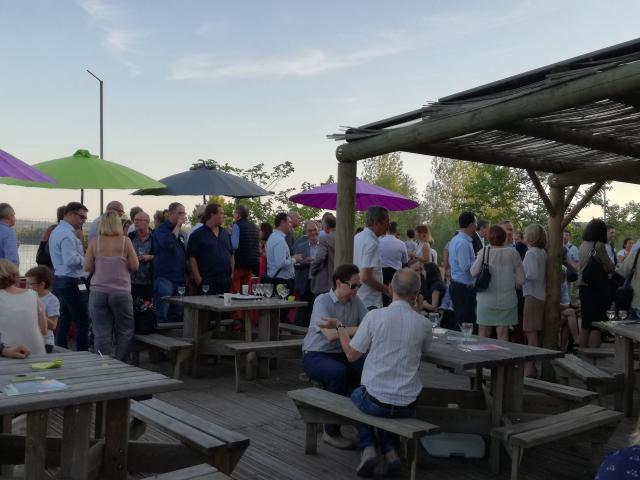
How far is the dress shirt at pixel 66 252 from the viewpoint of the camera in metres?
5.88

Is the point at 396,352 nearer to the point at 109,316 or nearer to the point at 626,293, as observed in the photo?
the point at 109,316

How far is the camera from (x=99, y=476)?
132 inches

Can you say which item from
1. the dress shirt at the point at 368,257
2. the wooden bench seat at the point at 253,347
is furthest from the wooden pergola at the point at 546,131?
the wooden bench seat at the point at 253,347

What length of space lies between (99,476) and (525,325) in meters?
4.32

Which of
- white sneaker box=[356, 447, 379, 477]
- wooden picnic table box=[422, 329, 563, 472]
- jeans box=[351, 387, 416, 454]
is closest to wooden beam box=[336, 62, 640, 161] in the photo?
wooden picnic table box=[422, 329, 563, 472]

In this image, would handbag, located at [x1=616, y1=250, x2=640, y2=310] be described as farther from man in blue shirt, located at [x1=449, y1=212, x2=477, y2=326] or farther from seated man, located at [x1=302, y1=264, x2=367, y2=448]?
seated man, located at [x1=302, y1=264, x2=367, y2=448]

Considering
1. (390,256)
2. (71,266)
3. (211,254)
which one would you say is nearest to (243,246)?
(211,254)

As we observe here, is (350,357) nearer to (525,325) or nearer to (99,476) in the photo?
(99,476)

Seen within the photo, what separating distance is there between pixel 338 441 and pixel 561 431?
1.40 m

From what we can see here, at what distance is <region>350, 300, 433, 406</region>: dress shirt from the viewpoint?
346 centimetres

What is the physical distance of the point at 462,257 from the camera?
6656mm

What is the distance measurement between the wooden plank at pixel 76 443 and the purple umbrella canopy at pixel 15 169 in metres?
2.28

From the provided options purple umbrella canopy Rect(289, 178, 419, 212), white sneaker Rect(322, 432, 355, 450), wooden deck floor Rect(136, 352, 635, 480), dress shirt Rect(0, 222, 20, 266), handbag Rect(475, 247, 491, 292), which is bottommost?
wooden deck floor Rect(136, 352, 635, 480)

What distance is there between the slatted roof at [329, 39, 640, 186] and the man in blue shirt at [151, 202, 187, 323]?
2.43m
